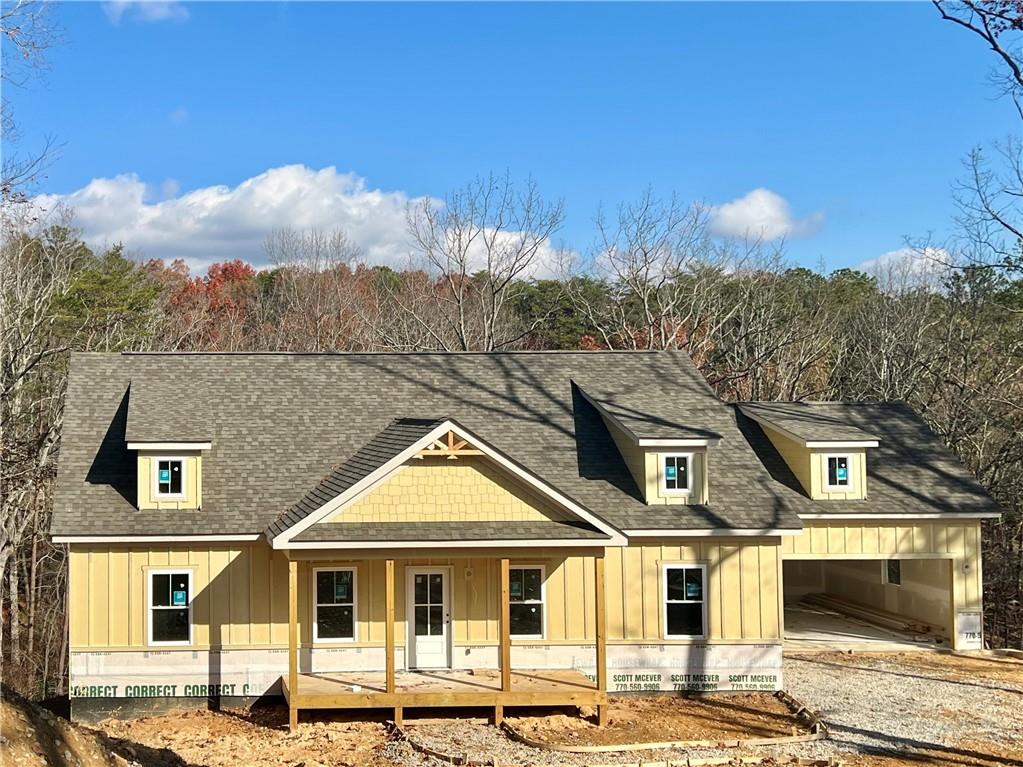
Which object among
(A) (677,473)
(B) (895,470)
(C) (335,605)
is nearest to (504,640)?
(C) (335,605)

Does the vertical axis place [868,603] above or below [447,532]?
below

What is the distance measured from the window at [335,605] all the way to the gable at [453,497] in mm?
1525

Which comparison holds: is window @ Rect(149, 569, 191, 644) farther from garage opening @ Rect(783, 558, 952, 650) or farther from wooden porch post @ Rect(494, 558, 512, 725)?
garage opening @ Rect(783, 558, 952, 650)

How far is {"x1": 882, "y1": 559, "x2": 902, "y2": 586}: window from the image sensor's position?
22.7m

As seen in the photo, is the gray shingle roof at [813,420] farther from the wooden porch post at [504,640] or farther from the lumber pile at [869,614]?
the wooden porch post at [504,640]

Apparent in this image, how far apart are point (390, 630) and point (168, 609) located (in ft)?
12.4

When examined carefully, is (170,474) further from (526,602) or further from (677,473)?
(677,473)

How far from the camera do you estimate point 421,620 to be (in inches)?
669

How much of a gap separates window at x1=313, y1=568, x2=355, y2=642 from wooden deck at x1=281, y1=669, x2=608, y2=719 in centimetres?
68

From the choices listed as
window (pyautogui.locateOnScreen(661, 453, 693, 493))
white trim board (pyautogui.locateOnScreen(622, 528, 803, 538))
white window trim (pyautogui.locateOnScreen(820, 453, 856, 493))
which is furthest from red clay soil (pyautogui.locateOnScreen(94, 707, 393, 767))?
white window trim (pyautogui.locateOnScreen(820, 453, 856, 493))

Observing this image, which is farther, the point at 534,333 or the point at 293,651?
the point at 534,333

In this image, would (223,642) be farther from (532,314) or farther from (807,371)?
(532,314)

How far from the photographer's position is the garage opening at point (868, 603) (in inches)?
822

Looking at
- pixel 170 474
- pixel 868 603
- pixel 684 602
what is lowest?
pixel 868 603
